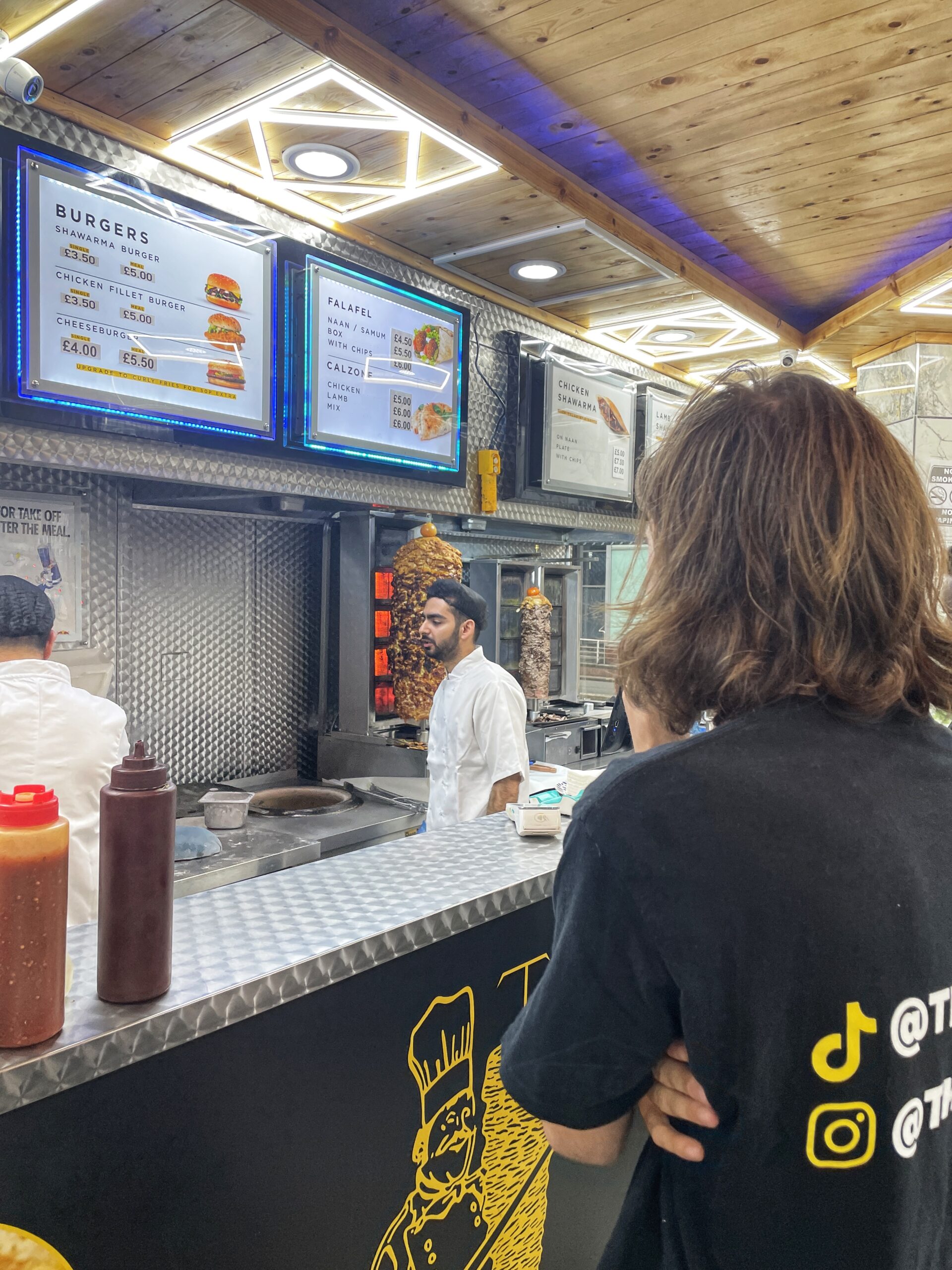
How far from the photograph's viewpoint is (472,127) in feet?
8.34

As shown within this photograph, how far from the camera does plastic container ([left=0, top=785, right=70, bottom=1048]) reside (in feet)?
2.71

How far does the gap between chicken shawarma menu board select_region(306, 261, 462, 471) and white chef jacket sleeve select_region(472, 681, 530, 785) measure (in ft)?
3.17

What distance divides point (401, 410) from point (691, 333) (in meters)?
2.01

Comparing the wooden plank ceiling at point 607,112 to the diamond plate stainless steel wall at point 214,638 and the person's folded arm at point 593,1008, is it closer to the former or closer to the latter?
the diamond plate stainless steel wall at point 214,638

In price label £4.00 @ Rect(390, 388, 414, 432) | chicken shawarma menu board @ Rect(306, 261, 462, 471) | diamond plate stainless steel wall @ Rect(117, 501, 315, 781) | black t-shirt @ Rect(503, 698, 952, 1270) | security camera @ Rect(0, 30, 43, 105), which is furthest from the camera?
price label £4.00 @ Rect(390, 388, 414, 432)

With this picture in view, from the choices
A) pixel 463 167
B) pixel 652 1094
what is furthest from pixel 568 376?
pixel 652 1094

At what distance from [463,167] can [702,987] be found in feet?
8.72

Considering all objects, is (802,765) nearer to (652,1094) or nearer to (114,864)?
(652,1094)

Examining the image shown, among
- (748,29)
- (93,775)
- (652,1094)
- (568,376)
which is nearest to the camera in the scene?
(652,1094)

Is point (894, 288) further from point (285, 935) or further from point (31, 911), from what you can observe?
point (31, 911)

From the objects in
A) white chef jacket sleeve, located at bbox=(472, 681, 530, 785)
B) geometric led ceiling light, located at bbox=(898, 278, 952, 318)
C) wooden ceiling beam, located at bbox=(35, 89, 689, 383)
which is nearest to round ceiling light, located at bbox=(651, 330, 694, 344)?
wooden ceiling beam, located at bbox=(35, 89, 689, 383)

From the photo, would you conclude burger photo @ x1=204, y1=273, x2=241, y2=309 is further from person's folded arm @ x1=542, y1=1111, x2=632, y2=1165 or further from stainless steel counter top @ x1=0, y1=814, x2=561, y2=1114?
person's folded arm @ x1=542, y1=1111, x2=632, y2=1165

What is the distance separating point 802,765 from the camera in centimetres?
76

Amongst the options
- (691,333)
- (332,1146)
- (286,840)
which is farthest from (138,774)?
(691,333)
